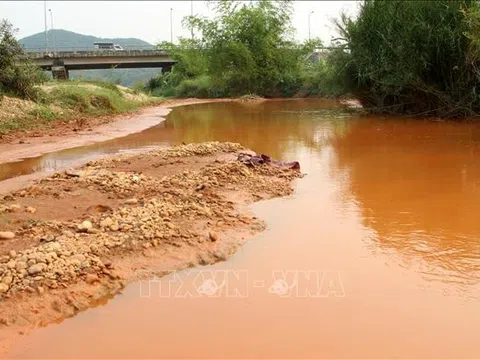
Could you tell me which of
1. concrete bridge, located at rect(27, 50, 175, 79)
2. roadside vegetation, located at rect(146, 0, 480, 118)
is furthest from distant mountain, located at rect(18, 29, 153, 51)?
roadside vegetation, located at rect(146, 0, 480, 118)

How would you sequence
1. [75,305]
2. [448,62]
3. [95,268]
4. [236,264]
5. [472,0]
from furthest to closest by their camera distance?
[448,62], [472,0], [236,264], [95,268], [75,305]

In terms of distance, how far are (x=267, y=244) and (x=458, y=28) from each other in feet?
42.3

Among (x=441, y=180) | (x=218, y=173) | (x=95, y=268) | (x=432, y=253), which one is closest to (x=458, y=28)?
(x=441, y=180)

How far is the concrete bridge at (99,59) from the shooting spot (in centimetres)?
4597

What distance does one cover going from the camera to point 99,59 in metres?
48.0

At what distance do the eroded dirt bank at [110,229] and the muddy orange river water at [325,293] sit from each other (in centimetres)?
21

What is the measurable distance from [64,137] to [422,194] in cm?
990

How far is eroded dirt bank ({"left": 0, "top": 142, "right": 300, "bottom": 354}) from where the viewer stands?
13.2 feet

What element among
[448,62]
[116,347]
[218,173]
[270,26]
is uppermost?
Result: [270,26]

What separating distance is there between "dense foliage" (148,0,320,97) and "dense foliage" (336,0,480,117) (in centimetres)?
1908

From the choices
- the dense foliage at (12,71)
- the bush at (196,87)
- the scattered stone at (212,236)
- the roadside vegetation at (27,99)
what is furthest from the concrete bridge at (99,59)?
the scattered stone at (212,236)

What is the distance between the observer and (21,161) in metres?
10.6

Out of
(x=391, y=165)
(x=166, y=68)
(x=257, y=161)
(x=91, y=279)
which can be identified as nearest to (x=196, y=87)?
(x=166, y=68)

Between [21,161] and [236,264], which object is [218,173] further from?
[21,161]
